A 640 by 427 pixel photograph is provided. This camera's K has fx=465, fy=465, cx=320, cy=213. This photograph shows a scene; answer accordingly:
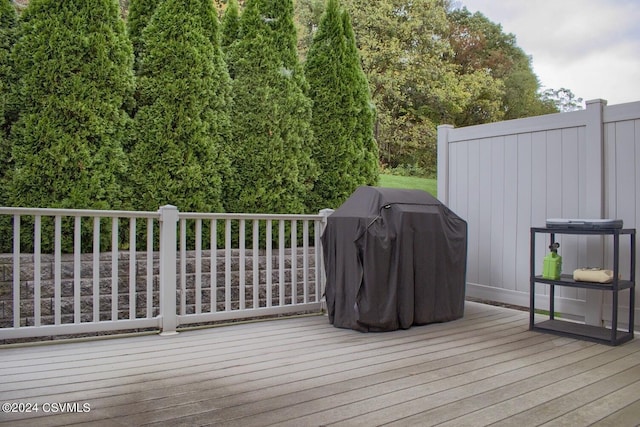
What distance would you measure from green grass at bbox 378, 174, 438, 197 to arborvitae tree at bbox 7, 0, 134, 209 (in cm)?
704

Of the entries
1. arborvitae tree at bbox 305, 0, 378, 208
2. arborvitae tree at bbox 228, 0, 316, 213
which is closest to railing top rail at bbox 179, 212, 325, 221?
arborvitae tree at bbox 228, 0, 316, 213

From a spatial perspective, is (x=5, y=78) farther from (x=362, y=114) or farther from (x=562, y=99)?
(x=562, y=99)

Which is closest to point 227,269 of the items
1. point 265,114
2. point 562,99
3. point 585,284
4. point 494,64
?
point 265,114

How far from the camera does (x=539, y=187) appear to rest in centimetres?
421

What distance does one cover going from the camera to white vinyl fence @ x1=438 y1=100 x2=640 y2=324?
145 inches

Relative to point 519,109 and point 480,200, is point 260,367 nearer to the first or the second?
point 480,200

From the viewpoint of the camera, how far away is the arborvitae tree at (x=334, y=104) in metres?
5.96

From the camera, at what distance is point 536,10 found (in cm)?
1366

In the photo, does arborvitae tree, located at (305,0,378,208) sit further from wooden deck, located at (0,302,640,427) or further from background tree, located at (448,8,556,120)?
background tree, located at (448,8,556,120)

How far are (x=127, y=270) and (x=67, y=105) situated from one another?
163 cm

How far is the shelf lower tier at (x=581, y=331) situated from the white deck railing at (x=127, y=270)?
1.88m

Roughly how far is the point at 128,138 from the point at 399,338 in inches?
129

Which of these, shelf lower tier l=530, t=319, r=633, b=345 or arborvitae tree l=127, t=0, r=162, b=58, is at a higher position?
arborvitae tree l=127, t=0, r=162, b=58

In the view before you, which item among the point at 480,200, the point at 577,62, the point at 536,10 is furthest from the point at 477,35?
the point at 480,200
